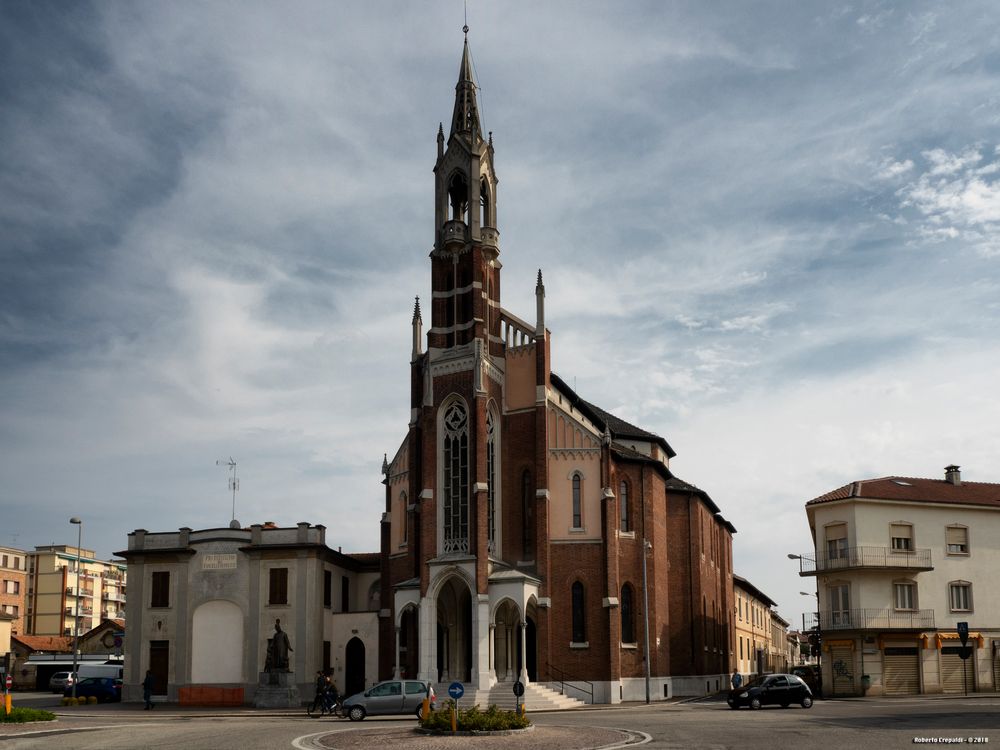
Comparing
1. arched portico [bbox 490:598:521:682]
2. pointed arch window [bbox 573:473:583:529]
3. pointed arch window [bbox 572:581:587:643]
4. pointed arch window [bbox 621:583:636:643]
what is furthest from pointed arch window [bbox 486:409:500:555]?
pointed arch window [bbox 621:583:636:643]

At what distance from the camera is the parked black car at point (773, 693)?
1540 inches

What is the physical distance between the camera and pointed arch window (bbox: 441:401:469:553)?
4809 cm

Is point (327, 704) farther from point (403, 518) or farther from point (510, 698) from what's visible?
point (403, 518)

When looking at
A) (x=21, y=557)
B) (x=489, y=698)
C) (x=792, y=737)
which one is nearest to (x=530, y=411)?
(x=489, y=698)

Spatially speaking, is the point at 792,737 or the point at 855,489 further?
the point at 855,489

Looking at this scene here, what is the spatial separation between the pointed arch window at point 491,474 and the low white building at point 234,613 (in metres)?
8.61

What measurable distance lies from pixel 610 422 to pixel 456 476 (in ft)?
61.0

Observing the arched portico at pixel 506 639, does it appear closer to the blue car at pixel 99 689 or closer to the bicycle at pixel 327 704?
the bicycle at pixel 327 704

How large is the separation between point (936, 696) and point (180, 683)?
116 feet

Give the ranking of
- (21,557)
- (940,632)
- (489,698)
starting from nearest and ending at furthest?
(489,698) < (940,632) < (21,557)

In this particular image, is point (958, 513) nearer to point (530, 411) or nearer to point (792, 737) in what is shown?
point (530, 411)

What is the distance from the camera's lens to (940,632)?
48.6 m

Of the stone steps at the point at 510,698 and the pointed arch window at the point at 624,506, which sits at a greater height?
the pointed arch window at the point at 624,506

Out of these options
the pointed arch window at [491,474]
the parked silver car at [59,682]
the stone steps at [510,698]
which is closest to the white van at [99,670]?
the parked silver car at [59,682]
